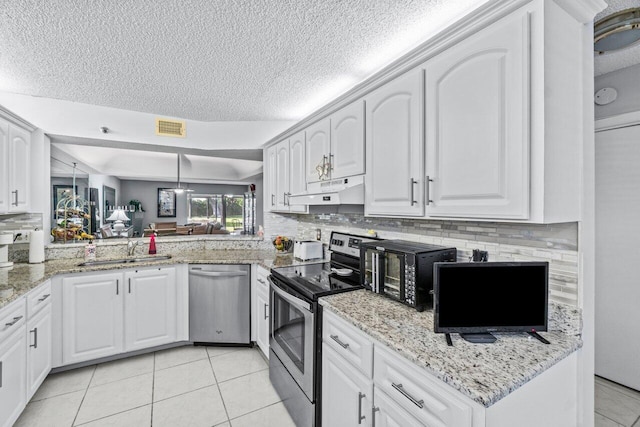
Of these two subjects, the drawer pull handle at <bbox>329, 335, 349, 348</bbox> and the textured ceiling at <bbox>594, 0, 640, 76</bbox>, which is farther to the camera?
the textured ceiling at <bbox>594, 0, 640, 76</bbox>

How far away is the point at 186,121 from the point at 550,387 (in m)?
3.52

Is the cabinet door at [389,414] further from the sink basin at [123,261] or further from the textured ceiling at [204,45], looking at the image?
the sink basin at [123,261]

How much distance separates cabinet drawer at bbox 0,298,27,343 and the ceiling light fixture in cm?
345

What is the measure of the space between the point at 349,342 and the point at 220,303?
1811 millimetres

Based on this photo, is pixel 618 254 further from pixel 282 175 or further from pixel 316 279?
pixel 282 175

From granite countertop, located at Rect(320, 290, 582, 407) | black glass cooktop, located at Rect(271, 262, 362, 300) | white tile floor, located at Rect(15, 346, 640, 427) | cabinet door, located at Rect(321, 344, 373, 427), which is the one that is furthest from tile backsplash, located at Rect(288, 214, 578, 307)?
white tile floor, located at Rect(15, 346, 640, 427)

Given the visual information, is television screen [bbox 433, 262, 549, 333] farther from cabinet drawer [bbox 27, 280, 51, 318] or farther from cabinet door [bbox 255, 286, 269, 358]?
cabinet drawer [bbox 27, 280, 51, 318]

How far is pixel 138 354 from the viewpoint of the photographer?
280cm

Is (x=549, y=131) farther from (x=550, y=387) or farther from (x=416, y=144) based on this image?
(x=550, y=387)

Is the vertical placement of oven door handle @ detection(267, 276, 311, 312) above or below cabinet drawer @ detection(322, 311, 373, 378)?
above

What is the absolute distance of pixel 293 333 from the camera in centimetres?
199

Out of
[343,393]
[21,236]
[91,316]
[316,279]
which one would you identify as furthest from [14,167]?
[343,393]

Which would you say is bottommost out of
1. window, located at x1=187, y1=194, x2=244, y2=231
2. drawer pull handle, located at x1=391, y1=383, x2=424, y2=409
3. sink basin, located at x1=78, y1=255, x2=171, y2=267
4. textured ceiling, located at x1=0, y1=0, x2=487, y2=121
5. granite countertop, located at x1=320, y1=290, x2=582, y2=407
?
drawer pull handle, located at x1=391, y1=383, x2=424, y2=409

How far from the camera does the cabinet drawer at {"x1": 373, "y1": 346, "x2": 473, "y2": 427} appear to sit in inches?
38.0
